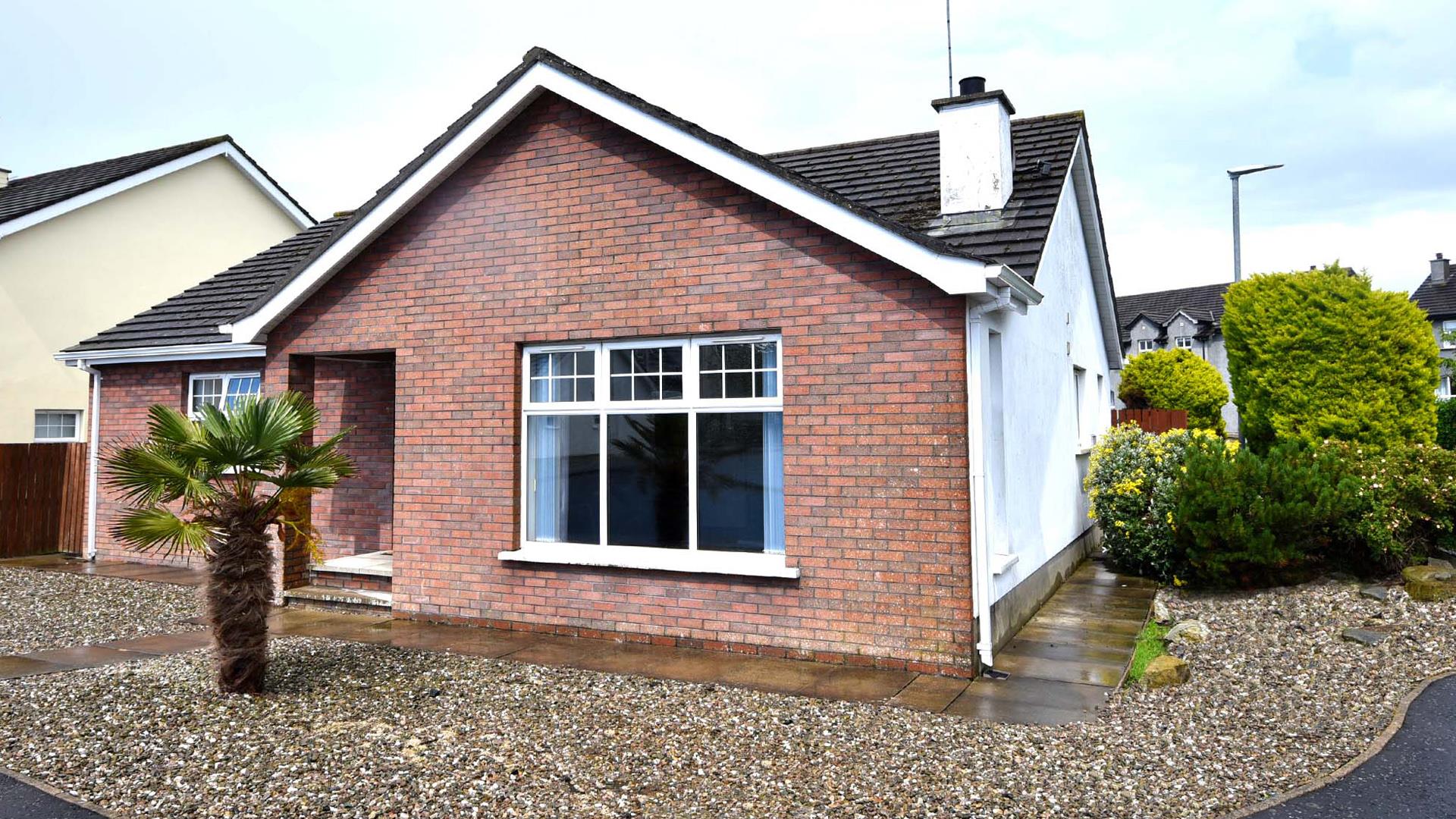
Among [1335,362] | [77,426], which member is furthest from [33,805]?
[77,426]

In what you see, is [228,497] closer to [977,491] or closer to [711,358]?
[711,358]

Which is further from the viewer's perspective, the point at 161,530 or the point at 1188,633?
the point at 1188,633

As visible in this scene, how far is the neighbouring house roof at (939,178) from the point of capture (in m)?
8.41

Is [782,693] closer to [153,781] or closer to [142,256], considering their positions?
[153,781]

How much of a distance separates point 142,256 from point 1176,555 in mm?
20252

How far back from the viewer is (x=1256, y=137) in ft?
74.8

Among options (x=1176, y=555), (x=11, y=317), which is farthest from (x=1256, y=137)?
(x=11, y=317)

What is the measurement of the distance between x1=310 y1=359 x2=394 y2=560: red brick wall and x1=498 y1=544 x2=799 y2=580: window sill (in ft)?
10.7

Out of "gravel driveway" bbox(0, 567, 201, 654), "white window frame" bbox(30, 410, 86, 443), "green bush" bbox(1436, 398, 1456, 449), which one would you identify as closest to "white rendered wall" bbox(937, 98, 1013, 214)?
"gravel driveway" bbox(0, 567, 201, 654)

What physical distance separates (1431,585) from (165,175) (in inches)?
889

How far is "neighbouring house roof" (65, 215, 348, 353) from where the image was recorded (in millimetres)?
12711

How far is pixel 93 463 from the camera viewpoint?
13391 mm

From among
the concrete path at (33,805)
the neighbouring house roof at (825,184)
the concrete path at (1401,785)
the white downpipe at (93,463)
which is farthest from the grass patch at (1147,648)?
the white downpipe at (93,463)

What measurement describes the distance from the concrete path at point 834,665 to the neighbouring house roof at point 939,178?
10.7 ft
